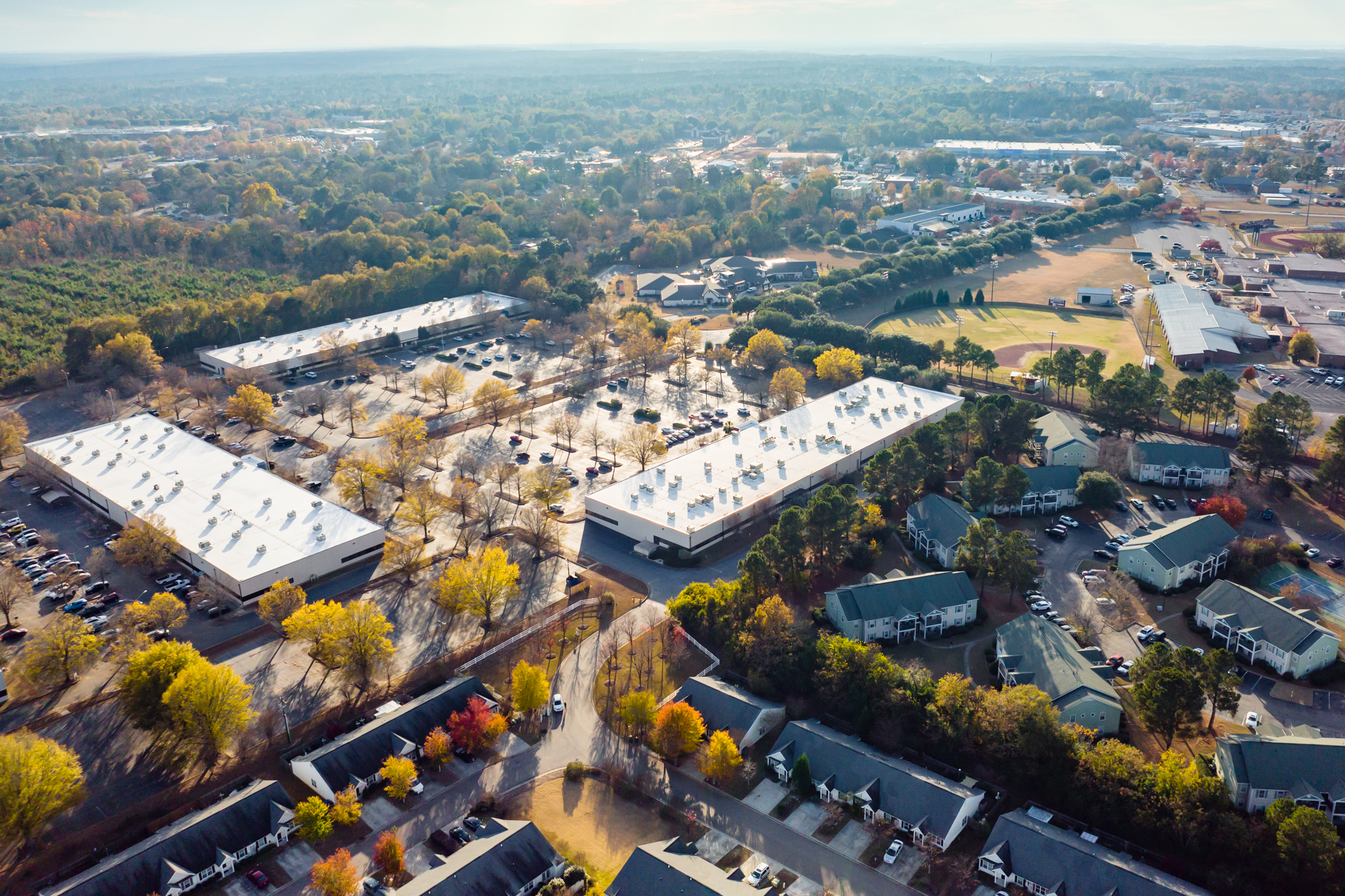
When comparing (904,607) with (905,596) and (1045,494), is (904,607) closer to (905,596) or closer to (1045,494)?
(905,596)

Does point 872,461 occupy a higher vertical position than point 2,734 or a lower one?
higher

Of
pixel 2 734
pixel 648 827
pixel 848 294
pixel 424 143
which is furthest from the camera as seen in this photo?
pixel 424 143

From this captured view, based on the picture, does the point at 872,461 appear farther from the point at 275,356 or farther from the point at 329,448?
the point at 275,356

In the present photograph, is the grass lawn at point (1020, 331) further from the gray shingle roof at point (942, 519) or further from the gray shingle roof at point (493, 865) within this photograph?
the gray shingle roof at point (493, 865)

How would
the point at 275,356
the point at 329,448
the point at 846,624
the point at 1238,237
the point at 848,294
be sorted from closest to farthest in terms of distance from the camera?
the point at 846,624
the point at 329,448
the point at 275,356
the point at 848,294
the point at 1238,237

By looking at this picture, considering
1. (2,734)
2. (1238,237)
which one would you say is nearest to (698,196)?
(1238,237)

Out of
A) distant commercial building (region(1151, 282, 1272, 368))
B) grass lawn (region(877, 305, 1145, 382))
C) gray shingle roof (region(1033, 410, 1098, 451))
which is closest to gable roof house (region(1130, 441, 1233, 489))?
gray shingle roof (region(1033, 410, 1098, 451))
